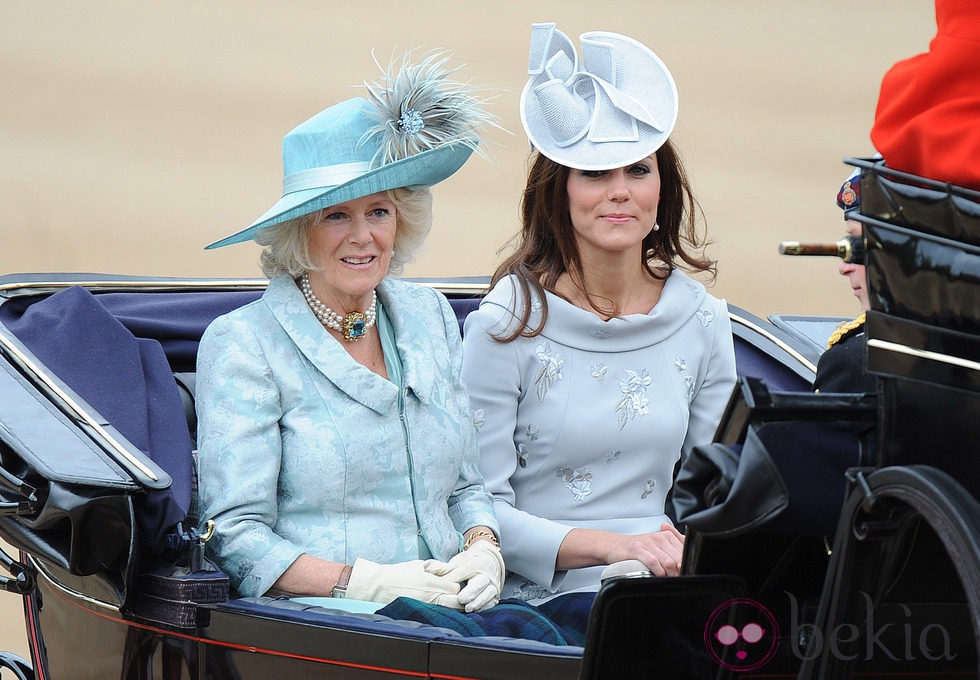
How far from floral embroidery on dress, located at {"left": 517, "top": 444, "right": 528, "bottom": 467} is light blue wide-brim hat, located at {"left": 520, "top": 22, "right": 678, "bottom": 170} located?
19.1 inches

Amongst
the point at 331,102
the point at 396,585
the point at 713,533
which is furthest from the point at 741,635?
the point at 331,102

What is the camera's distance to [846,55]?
29.7ft

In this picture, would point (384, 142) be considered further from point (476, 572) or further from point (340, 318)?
point (476, 572)

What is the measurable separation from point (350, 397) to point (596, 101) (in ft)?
2.26

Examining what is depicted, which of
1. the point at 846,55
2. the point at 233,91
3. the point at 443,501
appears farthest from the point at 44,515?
the point at 846,55

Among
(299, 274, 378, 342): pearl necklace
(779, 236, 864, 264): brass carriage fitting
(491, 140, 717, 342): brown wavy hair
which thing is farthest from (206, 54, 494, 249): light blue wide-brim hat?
(779, 236, 864, 264): brass carriage fitting

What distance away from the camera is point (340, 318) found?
2332 millimetres

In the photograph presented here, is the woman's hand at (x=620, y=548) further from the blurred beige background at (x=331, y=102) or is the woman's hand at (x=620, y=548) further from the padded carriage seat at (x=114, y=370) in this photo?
the blurred beige background at (x=331, y=102)

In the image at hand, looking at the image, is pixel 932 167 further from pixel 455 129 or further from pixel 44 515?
pixel 44 515

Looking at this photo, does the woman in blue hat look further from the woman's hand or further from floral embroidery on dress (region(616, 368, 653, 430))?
floral embroidery on dress (region(616, 368, 653, 430))

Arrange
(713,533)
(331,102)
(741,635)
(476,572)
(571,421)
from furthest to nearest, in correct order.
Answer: (331,102) → (571,421) → (476,572) → (741,635) → (713,533)

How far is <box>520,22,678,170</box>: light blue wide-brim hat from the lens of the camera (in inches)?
97.0

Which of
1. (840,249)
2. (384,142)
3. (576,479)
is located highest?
(384,142)

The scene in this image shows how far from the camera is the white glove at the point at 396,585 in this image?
2.11 metres
